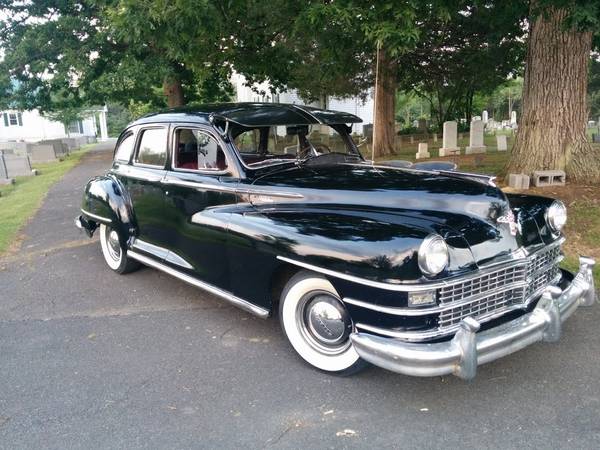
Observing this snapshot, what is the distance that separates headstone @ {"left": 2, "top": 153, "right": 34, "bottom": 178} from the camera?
17328 millimetres

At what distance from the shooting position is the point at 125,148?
227 inches

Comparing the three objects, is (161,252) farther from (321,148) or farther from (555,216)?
(555,216)

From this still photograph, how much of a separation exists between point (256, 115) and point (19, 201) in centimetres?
977

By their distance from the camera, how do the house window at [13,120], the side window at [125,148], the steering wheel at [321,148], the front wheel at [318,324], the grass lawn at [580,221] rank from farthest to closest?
the house window at [13,120] → the grass lawn at [580,221] → the side window at [125,148] → the steering wheel at [321,148] → the front wheel at [318,324]

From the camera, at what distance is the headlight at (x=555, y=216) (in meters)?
3.79

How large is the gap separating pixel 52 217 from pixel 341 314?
8.08 metres

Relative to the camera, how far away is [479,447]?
2707 mm

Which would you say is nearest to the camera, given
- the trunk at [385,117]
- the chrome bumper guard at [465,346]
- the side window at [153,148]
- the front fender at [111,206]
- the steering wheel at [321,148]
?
the chrome bumper guard at [465,346]

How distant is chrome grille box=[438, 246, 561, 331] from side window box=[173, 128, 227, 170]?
219 centimetres

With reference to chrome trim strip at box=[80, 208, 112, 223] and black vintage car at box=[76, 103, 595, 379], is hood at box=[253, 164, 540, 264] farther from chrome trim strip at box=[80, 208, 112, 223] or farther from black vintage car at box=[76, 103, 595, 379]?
chrome trim strip at box=[80, 208, 112, 223]

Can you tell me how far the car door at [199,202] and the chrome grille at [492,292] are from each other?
1796 millimetres

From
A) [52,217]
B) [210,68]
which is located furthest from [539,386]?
[210,68]

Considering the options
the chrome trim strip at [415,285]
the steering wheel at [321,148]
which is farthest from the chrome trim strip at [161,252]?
the steering wheel at [321,148]

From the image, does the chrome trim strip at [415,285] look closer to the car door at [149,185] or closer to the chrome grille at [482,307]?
the chrome grille at [482,307]
